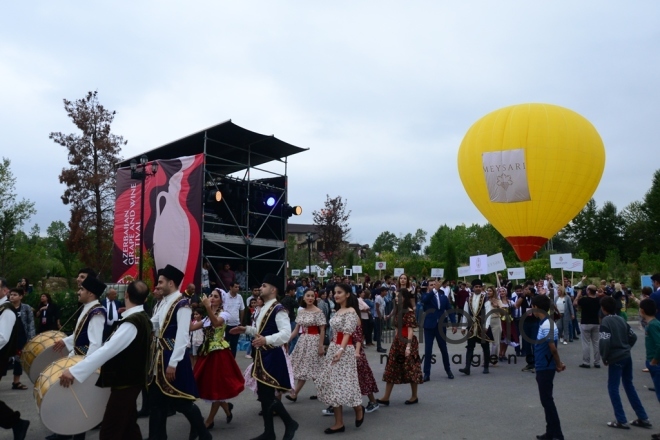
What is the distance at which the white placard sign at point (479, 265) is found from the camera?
17375 millimetres

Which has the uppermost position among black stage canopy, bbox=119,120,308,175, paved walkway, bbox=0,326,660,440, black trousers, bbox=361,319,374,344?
black stage canopy, bbox=119,120,308,175

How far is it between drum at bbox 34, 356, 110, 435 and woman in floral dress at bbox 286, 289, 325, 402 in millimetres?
3642

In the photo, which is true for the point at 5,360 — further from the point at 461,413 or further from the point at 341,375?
the point at 461,413

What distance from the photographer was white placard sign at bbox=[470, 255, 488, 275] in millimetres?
17375

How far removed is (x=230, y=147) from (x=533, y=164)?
11248 millimetres

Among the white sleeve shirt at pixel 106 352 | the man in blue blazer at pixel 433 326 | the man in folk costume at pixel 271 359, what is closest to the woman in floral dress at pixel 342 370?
the man in folk costume at pixel 271 359

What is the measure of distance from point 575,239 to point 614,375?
76614 millimetres

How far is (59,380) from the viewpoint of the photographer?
→ 4.98m

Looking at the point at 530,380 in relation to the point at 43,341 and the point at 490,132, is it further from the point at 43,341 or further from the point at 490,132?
the point at 490,132

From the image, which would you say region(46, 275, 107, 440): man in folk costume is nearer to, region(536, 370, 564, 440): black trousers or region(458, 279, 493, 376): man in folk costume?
region(536, 370, 564, 440): black trousers

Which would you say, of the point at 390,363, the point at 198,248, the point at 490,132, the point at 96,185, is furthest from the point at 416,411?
the point at 96,185

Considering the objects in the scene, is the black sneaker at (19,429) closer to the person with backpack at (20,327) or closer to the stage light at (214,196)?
the person with backpack at (20,327)

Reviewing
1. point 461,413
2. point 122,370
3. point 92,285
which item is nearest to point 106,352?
point 122,370

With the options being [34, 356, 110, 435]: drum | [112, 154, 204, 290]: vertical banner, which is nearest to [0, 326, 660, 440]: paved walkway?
[34, 356, 110, 435]: drum
